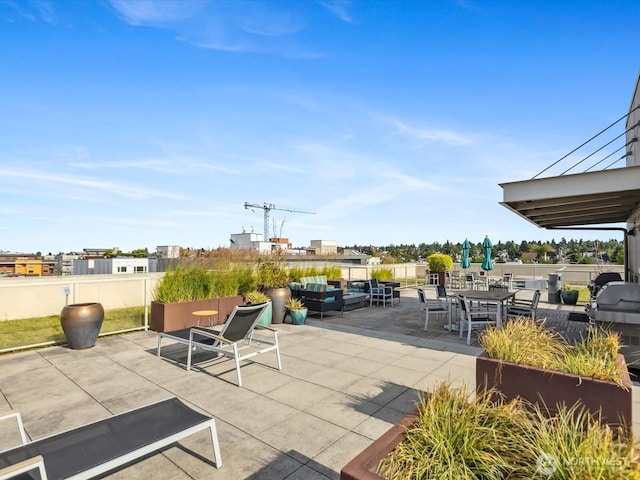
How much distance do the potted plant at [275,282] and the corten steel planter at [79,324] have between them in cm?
353

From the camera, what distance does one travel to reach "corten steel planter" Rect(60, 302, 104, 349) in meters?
5.73

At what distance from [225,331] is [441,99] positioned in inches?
366

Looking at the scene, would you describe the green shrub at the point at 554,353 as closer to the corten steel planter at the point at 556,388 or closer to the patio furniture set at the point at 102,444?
the corten steel planter at the point at 556,388

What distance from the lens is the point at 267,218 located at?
324 feet

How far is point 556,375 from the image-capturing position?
2.70m

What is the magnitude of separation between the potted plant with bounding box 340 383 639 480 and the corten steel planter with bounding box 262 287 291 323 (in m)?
6.30

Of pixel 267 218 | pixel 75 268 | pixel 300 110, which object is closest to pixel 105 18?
pixel 300 110

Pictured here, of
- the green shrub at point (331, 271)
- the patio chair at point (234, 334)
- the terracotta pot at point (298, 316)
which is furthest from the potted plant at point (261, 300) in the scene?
the green shrub at point (331, 271)

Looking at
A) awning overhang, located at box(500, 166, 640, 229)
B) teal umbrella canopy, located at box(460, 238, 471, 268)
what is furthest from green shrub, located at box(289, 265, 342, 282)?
awning overhang, located at box(500, 166, 640, 229)

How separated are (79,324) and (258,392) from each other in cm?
372

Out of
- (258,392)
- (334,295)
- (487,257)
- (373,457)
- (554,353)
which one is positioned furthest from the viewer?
(487,257)

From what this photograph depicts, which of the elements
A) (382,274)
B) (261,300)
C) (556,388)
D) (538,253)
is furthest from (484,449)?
(538,253)

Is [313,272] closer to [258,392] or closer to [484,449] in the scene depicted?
[258,392]

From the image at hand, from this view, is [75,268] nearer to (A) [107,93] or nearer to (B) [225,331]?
(A) [107,93]
